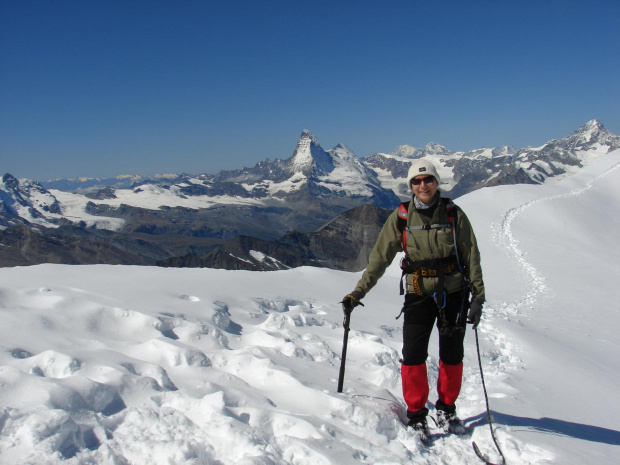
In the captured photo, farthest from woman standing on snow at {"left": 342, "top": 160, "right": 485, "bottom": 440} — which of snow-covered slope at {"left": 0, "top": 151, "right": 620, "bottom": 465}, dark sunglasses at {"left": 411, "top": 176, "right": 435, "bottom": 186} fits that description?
snow-covered slope at {"left": 0, "top": 151, "right": 620, "bottom": 465}

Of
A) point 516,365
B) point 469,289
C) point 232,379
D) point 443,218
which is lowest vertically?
point 516,365

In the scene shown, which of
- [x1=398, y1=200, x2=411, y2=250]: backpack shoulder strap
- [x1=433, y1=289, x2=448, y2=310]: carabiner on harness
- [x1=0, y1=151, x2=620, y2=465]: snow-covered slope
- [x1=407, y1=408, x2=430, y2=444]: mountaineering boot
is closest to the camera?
[x1=0, y1=151, x2=620, y2=465]: snow-covered slope

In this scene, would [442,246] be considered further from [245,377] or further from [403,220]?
[245,377]

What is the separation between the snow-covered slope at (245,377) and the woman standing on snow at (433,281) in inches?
21.2

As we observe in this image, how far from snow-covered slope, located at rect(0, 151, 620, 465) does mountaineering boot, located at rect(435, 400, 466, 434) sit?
0.47 feet

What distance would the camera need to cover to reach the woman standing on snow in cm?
570

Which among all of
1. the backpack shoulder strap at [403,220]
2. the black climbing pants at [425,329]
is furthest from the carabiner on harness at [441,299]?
the backpack shoulder strap at [403,220]

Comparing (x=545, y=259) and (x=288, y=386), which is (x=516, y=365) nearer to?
(x=288, y=386)

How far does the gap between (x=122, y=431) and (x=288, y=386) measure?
7.27 feet

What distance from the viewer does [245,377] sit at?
636 cm

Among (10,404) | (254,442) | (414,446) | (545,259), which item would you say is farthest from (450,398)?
(545,259)

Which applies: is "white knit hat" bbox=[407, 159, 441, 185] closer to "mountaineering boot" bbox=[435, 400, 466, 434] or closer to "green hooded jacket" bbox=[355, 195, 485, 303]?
"green hooded jacket" bbox=[355, 195, 485, 303]

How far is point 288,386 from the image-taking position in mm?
6035

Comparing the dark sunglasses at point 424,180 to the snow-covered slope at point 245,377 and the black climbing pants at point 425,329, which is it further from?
the snow-covered slope at point 245,377
